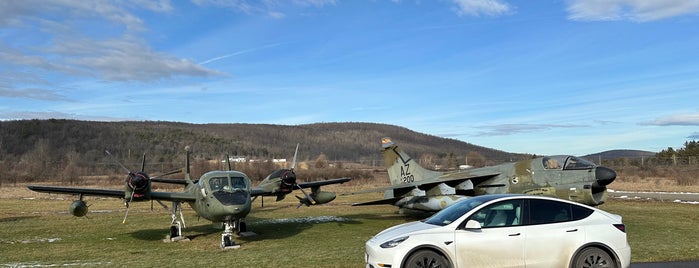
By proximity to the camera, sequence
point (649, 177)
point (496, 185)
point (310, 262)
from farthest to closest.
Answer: point (649, 177) < point (496, 185) < point (310, 262)

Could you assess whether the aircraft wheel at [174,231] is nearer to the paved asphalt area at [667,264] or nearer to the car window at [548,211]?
the car window at [548,211]

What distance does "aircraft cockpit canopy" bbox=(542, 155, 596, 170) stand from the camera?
1823cm

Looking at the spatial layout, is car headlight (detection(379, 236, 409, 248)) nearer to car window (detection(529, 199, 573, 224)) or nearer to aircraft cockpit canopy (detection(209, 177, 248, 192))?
car window (detection(529, 199, 573, 224))

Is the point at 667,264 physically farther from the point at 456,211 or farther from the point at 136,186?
the point at 136,186

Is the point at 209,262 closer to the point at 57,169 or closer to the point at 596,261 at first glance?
the point at 596,261

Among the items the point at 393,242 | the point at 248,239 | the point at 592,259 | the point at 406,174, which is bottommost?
the point at 248,239

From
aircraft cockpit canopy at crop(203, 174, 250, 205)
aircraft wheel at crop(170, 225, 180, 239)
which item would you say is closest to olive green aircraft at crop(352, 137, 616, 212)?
aircraft cockpit canopy at crop(203, 174, 250, 205)

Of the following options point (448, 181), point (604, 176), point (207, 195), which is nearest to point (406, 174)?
point (448, 181)

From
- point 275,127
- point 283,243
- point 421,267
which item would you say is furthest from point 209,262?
point 275,127

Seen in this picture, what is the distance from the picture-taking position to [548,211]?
8703 millimetres

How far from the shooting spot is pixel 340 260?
11406mm

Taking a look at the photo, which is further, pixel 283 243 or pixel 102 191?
pixel 102 191

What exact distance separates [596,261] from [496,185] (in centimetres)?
1204

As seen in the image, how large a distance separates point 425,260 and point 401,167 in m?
16.9
